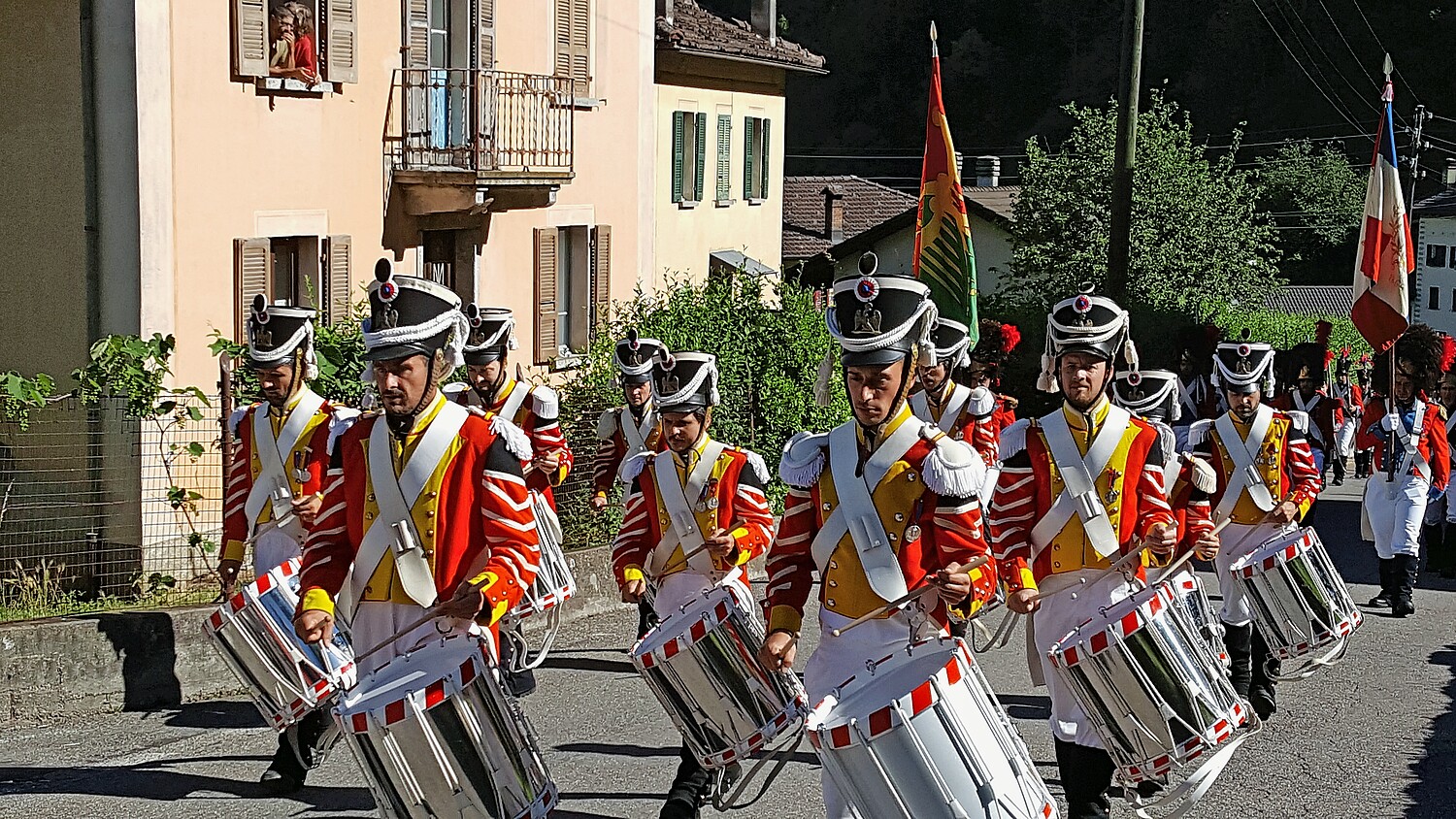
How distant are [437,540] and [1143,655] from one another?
2.76 metres

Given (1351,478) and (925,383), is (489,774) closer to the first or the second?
(925,383)

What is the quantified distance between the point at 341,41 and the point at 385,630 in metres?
12.9

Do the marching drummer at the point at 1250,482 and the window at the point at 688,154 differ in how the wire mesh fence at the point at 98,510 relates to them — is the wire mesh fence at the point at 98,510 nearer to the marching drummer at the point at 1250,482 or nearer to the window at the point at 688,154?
the marching drummer at the point at 1250,482

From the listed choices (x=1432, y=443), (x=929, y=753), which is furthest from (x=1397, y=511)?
(x=929, y=753)

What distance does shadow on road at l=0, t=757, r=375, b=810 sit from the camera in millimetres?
8672

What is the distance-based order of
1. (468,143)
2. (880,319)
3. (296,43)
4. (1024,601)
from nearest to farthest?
(880,319), (1024,601), (296,43), (468,143)

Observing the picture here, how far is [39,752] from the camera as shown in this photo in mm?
9516

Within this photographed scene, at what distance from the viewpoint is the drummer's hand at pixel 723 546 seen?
335 inches

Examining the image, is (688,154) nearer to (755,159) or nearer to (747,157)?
(747,157)

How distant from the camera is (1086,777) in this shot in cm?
762

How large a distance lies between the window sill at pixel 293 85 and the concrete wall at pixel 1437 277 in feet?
205

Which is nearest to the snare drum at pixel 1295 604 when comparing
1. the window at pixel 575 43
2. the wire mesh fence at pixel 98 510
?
the wire mesh fence at pixel 98 510

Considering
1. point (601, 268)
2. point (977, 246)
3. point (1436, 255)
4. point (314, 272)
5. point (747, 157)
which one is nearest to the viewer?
point (314, 272)

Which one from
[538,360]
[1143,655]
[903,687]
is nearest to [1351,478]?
[538,360]
